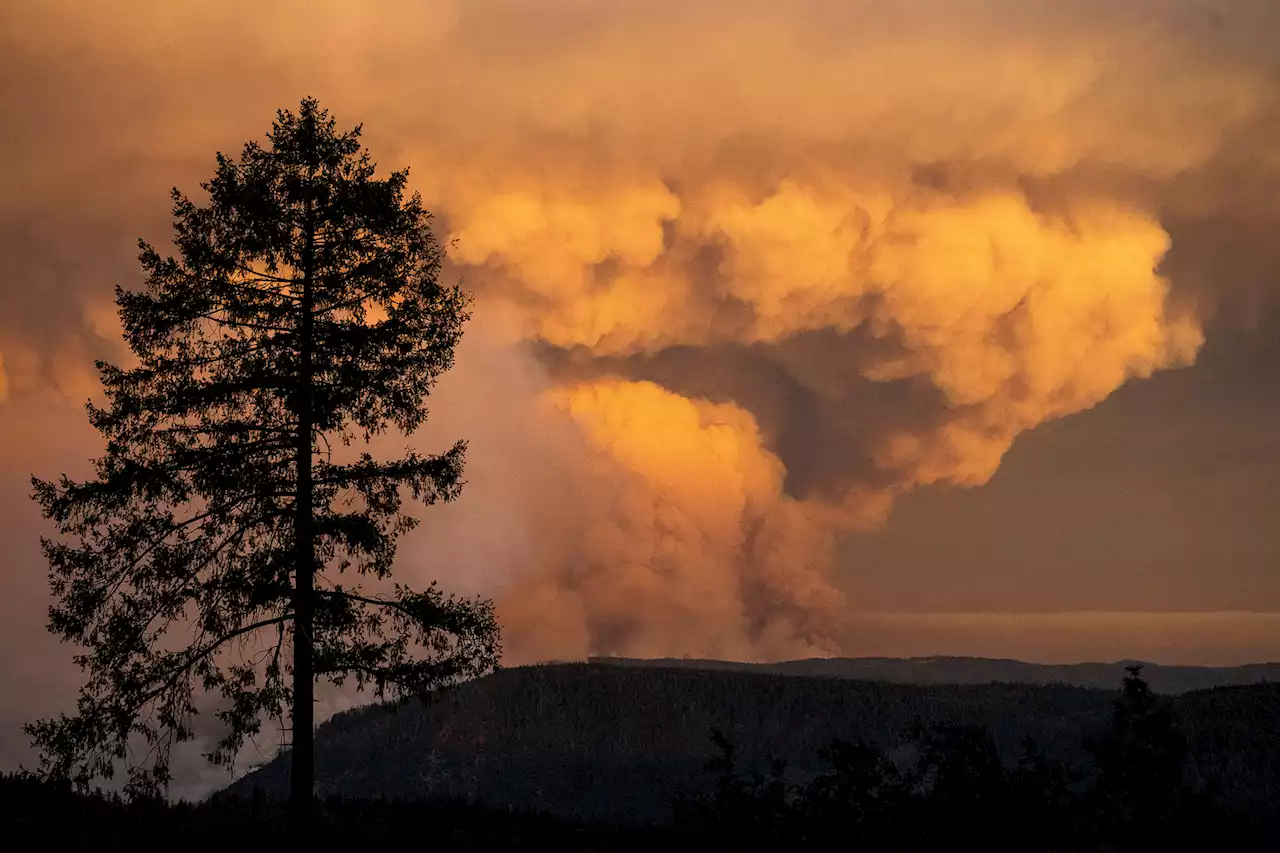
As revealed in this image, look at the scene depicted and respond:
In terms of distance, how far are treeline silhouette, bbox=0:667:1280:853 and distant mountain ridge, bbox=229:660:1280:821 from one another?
3690cm

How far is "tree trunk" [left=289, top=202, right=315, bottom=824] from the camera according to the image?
1948cm

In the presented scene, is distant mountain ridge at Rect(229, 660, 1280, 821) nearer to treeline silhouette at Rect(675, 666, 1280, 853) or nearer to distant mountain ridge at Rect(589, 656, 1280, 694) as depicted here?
treeline silhouette at Rect(675, 666, 1280, 853)

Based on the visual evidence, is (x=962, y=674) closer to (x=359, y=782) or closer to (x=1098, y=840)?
(x=359, y=782)

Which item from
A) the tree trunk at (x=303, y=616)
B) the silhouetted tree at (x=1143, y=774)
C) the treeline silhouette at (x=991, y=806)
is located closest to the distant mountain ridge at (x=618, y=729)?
the treeline silhouette at (x=991, y=806)

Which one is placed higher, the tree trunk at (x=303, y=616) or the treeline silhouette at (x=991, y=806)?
the tree trunk at (x=303, y=616)

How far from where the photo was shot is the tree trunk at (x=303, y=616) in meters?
19.5

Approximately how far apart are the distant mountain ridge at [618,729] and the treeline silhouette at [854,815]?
36900 mm

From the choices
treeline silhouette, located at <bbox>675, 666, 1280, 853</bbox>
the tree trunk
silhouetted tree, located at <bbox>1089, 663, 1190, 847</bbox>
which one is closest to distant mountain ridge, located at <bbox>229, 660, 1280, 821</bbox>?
treeline silhouette, located at <bbox>675, 666, 1280, 853</bbox>

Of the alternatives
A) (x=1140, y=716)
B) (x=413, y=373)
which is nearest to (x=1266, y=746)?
(x=1140, y=716)

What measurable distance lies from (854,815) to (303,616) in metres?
11.4

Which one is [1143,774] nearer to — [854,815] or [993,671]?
[854,815]

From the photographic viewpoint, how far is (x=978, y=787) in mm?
22828

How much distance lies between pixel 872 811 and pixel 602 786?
48.2m

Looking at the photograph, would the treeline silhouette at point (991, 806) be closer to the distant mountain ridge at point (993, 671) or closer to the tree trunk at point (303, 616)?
the tree trunk at point (303, 616)
